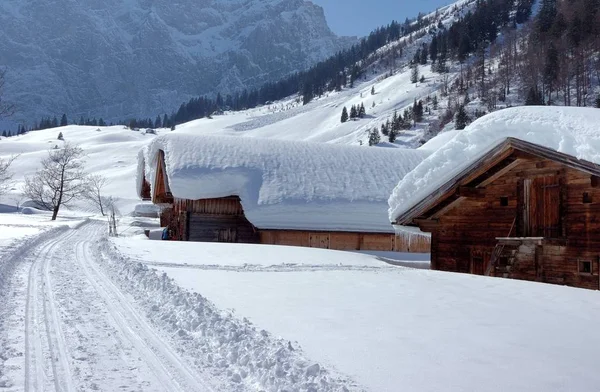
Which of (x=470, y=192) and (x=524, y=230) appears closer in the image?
(x=524, y=230)

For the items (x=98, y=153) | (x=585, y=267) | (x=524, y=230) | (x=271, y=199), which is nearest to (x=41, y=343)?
(x=585, y=267)

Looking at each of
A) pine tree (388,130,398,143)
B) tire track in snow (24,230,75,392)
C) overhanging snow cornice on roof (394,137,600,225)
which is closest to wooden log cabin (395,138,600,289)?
overhanging snow cornice on roof (394,137,600,225)

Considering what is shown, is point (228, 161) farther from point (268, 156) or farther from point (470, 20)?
point (470, 20)

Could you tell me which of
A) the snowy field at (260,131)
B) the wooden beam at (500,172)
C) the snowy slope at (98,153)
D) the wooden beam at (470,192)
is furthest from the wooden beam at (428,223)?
the snowy slope at (98,153)

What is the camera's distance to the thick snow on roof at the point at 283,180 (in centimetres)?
2892

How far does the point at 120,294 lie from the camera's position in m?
9.93

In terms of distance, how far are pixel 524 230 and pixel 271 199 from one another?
54.4 feet

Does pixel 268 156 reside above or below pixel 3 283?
above

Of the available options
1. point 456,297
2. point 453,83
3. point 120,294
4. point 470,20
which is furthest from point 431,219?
point 470,20

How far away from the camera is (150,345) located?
652 cm

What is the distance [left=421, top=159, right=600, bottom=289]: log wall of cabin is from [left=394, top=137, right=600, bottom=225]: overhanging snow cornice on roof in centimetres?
31

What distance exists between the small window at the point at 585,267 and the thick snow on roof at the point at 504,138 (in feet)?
9.65

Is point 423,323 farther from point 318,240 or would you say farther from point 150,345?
point 318,240

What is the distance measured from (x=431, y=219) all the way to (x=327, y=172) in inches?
658
